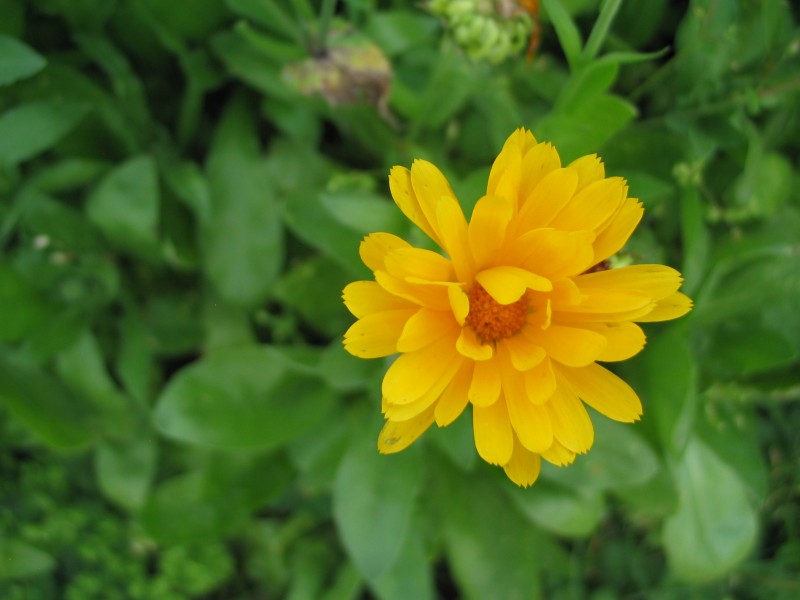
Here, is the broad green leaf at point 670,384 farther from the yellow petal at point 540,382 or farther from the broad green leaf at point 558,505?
the yellow petal at point 540,382

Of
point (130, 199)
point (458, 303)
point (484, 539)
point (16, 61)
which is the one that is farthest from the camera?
point (484, 539)

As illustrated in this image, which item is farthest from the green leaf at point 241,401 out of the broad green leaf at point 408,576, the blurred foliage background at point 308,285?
the broad green leaf at point 408,576

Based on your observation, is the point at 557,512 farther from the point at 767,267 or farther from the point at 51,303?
the point at 51,303

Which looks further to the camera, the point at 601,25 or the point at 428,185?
the point at 601,25

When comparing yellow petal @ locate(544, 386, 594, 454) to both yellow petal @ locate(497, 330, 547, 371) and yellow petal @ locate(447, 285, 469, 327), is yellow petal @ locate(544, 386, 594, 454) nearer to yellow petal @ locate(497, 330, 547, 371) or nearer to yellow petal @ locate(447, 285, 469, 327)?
yellow petal @ locate(497, 330, 547, 371)

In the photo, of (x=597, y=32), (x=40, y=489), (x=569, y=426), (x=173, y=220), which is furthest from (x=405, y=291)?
(x=40, y=489)

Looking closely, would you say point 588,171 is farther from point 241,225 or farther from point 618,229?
point 241,225

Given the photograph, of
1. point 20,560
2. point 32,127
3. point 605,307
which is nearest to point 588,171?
point 605,307
